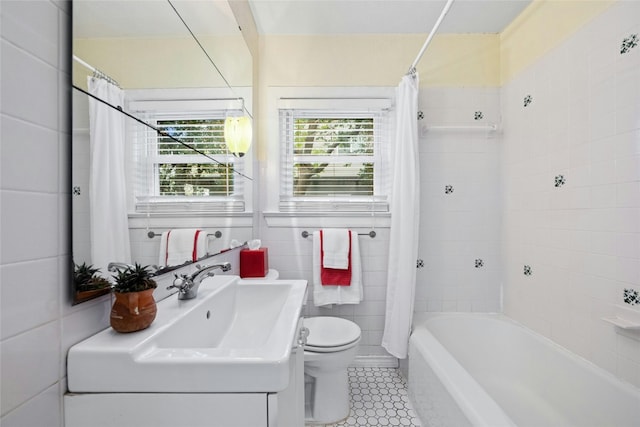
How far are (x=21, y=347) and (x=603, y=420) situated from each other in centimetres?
201

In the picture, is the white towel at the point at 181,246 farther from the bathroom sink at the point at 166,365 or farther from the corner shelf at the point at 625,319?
the corner shelf at the point at 625,319

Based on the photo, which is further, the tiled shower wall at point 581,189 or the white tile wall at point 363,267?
the white tile wall at point 363,267

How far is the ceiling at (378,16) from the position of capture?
1789 millimetres

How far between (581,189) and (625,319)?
613mm

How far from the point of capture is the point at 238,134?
1622 mm

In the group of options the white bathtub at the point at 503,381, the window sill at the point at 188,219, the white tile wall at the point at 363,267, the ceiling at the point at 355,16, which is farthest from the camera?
the white tile wall at the point at 363,267

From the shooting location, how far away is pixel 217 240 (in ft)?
4.55

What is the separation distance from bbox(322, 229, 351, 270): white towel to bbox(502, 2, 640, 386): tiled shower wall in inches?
44.8

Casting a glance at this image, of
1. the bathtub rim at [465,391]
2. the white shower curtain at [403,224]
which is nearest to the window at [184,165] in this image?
the white shower curtain at [403,224]

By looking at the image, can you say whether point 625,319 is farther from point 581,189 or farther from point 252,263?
point 252,263

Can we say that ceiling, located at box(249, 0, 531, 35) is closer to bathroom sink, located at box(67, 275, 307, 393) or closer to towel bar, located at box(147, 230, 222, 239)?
towel bar, located at box(147, 230, 222, 239)

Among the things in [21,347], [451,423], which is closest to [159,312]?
[21,347]

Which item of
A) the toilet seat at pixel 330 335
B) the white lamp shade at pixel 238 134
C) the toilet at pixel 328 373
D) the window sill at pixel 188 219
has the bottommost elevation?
the toilet at pixel 328 373

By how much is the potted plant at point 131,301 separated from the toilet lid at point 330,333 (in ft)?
3.24
